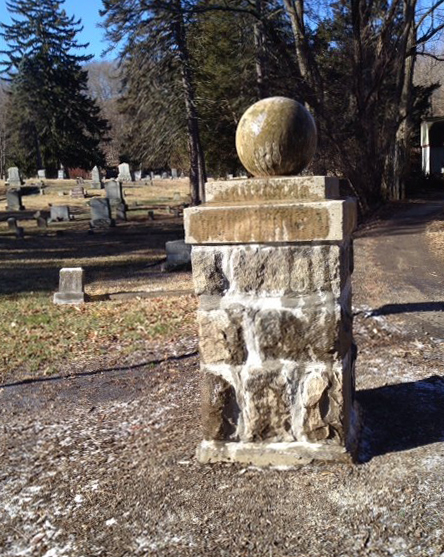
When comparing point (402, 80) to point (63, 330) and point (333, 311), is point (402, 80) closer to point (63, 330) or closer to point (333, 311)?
point (63, 330)

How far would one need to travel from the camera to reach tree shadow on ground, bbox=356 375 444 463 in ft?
11.9

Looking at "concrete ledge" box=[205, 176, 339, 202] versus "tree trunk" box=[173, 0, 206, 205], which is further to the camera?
"tree trunk" box=[173, 0, 206, 205]

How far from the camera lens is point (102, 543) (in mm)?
2932

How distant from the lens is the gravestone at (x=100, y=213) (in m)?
23.7

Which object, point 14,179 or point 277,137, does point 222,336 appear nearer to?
point 277,137


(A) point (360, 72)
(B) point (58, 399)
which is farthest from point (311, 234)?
(A) point (360, 72)

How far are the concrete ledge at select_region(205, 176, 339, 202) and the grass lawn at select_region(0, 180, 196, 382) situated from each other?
12.4ft

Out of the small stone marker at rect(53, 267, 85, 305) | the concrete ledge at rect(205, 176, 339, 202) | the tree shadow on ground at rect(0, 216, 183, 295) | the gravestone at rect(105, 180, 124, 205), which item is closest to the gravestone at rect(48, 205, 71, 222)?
the tree shadow on ground at rect(0, 216, 183, 295)

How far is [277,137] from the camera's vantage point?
3332 mm

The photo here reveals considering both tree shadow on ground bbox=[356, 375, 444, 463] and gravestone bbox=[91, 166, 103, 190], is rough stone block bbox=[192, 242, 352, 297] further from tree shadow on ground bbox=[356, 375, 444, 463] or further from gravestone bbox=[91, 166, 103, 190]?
gravestone bbox=[91, 166, 103, 190]

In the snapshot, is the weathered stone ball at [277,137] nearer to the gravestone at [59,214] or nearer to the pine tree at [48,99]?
the gravestone at [59,214]

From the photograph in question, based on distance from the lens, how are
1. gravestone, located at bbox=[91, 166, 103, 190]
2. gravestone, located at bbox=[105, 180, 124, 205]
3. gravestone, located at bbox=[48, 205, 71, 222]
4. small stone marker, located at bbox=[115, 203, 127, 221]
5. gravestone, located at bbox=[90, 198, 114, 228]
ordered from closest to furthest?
gravestone, located at bbox=[90, 198, 114, 228] < gravestone, located at bbox=[48, 205, 71, 222] < small stone marker, located at bbox=[115, 203, 127, 221] < gravestone, located at bbox=[105, 180, 124, 205] < gravestone, located at bbox=[91, 166, 103, 190]

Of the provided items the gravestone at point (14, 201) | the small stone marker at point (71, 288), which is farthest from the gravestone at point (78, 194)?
the small stone marker at point (71, 288)

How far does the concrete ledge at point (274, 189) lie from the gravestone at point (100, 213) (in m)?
20.7
